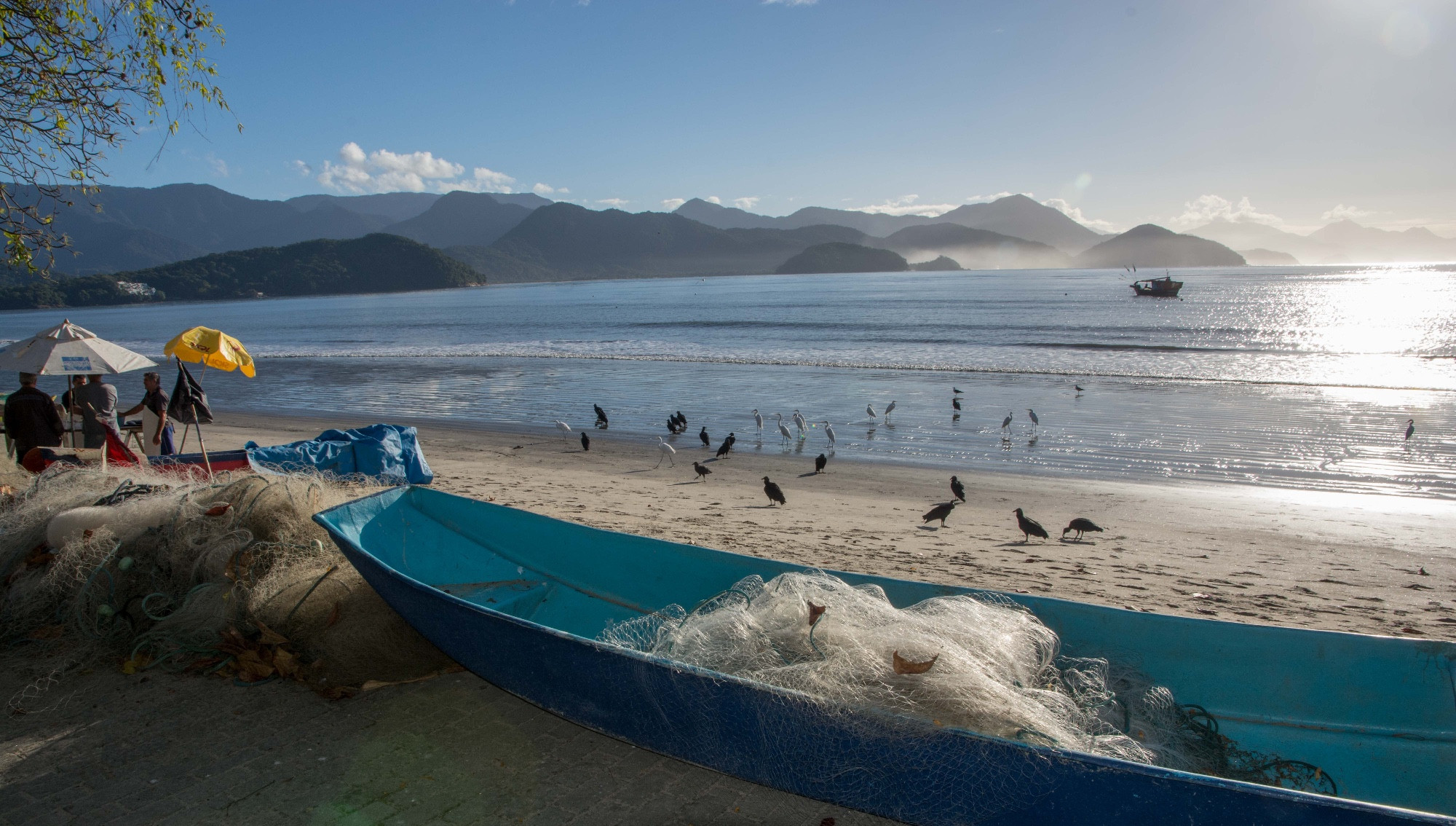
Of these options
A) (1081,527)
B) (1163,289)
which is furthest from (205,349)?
(1163,289)

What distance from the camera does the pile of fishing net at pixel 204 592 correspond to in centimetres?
460

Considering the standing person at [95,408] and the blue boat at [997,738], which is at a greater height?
the standing person at [95,408]

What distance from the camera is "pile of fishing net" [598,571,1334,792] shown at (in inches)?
123

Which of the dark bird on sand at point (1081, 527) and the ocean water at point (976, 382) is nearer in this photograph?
the dark bird on sand at point (1081, 527)

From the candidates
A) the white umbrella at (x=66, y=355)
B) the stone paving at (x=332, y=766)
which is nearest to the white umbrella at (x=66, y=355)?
the white umbrella at (x=66, y=355)

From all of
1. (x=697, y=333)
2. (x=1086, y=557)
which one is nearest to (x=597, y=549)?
(x=1086, y=557)

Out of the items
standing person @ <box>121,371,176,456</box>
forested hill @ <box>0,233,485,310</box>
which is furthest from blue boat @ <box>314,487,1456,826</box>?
forested hill @ <box>0,233,485,310</box>

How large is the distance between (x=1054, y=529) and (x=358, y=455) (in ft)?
28.8

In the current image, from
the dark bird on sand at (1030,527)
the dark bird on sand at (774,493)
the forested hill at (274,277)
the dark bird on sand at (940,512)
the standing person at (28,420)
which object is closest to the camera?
the dark bird on sand at (1030,527)

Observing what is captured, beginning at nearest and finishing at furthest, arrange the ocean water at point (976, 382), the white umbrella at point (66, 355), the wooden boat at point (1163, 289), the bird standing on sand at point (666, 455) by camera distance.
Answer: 1. the white umbrella at point (66, 355)
2. the bird standing on sand at point (666, 455)
3. the ocean water at point (976, 382)
4. the wooden boat at point (1163, 289)

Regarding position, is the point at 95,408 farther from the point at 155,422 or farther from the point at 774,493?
the point at 774,493

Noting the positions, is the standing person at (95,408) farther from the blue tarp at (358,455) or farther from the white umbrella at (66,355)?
the blue tarp at (358,455)

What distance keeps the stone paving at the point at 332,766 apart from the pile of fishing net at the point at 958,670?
645mm

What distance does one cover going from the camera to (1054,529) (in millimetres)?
9117
